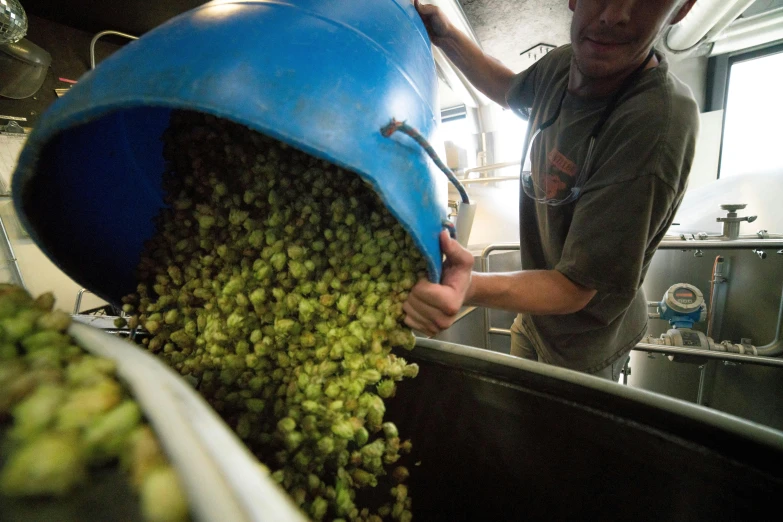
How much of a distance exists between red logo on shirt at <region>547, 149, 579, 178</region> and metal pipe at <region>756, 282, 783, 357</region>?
129cm

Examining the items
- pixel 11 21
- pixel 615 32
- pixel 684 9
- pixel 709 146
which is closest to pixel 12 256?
pixel 11 21

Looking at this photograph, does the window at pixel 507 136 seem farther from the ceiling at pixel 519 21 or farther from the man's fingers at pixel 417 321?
the man's fingers at pixel 417 321

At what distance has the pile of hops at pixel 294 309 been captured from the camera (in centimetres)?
60

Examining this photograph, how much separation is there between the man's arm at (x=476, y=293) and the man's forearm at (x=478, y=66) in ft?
3.18

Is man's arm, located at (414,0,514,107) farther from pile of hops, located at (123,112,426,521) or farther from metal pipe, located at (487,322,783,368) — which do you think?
metal pipe, located at (487,322,783,368)

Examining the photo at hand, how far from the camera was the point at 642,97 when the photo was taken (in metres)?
0.83

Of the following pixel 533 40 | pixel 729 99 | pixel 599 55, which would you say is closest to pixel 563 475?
pixel 599 55

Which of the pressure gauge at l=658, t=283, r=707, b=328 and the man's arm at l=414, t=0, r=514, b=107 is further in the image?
the pressure gauge at l=658, t=283, r=707, b=328

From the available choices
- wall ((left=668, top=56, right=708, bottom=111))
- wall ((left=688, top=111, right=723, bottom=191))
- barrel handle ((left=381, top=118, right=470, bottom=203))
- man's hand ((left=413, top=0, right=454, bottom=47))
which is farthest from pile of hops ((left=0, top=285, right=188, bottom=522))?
wall ((left=668, top=56, right=708, bottom=111))

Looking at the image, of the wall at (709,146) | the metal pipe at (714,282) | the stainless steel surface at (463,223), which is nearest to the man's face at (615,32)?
the stainless steel surface at (463,223)

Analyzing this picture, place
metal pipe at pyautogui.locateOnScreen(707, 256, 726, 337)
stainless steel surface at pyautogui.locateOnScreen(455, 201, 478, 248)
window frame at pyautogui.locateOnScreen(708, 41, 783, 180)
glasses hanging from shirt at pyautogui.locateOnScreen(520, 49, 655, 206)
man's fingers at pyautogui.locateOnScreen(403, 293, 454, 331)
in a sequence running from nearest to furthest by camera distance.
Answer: man's fingers at pyautogui.locateOnScreen(403, 293, 454, 331) → glasses hanging from shirt at pyautogui.locateOnScreen(520, 49, 655, 206) → metal pipe at pyautogui.locateOnScreen(707, 256, 726, 337) → stainless steel surface at pyautogui.locateOnScreen(455, 201, 478, 248) → window frame at pyautogui.locateOnScreen(708, 41, 783, 180)

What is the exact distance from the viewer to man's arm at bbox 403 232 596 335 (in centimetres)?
60

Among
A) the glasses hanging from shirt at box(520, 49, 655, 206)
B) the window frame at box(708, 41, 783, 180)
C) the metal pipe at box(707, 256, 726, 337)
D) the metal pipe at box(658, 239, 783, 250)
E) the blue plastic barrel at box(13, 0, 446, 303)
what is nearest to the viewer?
the blue plastic barrel at box(13, 0, 446, 303)

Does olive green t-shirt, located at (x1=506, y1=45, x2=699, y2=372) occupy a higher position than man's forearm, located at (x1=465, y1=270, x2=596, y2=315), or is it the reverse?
olive green t-shirt, located at (x1=506, y1=45, x2=699, y2=372)
